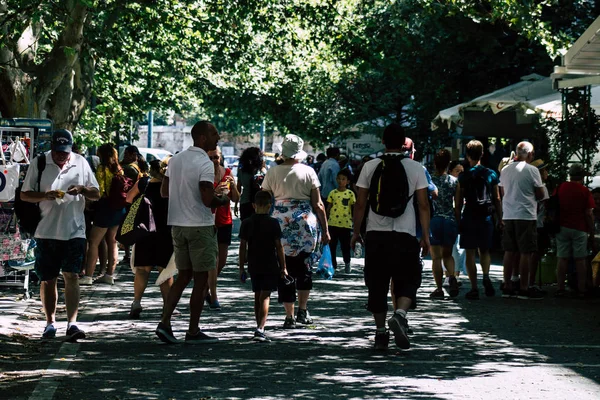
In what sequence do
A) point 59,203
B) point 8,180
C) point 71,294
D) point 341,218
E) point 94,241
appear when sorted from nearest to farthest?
point 59,203
point 71,294
point 8,180
point 94,241
point 341,218

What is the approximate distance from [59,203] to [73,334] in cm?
113

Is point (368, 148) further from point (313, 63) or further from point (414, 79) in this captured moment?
point (414, 79)

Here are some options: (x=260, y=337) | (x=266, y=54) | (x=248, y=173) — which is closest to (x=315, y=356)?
(x=260, y=337)

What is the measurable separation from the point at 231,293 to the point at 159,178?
2.85 m

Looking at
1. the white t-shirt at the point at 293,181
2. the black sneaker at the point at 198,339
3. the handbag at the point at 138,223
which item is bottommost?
the black sneaker at the point at 198,339

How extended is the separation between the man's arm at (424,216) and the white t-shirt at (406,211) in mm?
54

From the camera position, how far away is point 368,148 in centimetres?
4181

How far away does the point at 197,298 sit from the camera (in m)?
9.73

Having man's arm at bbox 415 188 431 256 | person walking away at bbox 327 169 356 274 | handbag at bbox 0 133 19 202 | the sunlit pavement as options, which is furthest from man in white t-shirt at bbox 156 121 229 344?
person walking away at bbox 327 169 356 274

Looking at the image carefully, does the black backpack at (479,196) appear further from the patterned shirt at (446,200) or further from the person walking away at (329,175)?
the person walking away at (329,175)

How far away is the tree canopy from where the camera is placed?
16641 millimetres

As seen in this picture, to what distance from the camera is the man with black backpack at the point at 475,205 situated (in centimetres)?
1335

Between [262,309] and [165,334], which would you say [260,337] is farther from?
[165,334]

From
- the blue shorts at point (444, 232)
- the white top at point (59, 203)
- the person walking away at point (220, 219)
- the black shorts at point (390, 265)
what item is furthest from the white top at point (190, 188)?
the blue shorts at point (444, 232)
